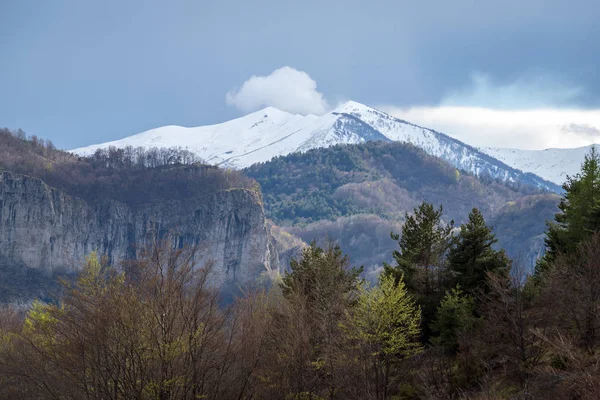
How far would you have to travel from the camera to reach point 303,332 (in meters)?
28.2

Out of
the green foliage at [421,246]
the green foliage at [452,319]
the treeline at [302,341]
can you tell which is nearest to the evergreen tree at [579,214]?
the treeline at [302,341]

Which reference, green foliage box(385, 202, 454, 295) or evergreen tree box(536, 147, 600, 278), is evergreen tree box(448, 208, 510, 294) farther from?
evergreen tree box(536, 147, 600, 278)

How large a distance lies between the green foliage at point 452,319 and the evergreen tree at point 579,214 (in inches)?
275

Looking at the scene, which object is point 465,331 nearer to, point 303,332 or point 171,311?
point 303,332

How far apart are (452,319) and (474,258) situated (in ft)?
18.0

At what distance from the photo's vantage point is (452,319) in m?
32.2

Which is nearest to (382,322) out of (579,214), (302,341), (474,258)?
(302,341)

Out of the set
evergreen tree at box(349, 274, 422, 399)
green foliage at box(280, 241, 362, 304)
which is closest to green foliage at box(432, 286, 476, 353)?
evergreen tree at box(349, 274, 422, 399)

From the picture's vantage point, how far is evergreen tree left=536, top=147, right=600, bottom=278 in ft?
119

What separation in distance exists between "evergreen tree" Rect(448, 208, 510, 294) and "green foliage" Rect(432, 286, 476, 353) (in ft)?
9.74

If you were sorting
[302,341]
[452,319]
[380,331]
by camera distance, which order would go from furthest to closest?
1. [452,319]
2. [380,331]
3. [302,341]

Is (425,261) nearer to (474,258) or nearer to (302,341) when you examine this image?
(474,258)

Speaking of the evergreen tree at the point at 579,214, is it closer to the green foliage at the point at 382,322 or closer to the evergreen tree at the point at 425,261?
the evergreen tree at the point at 425,261

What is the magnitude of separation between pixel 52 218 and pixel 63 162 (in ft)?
93.8
